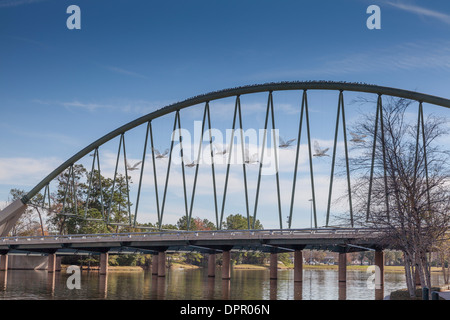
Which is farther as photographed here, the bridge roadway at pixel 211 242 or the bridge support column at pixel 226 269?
the bridge support column at pixel 226 269

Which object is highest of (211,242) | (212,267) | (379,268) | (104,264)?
(211,242)

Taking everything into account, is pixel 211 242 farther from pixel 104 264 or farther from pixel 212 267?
pixel 104 264

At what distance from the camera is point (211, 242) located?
69.9m

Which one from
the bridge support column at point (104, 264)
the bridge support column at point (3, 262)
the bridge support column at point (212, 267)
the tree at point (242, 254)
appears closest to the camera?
the bridge support column at point (212, 267)

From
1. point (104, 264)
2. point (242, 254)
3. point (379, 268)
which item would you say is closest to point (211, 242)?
point (379, 268)

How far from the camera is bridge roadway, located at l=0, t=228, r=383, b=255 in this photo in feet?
196

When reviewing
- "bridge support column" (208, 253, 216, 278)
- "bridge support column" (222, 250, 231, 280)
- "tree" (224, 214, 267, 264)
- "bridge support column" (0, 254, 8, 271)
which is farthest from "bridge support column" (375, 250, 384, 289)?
"tree" (224, 214, 267, 264)

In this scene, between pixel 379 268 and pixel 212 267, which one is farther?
pixel 212 267

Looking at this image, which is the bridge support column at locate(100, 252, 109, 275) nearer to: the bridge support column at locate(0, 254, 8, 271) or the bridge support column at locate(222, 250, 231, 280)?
the bridge support column at locate(0, 254, 8, 271)

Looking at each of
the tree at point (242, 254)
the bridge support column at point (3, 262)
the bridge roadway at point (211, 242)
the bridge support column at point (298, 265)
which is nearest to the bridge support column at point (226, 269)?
the bridge roadway at point (211, 242)

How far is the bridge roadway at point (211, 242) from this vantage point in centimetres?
5988

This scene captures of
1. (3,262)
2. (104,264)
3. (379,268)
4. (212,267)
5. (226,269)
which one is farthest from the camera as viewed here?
(3,262)

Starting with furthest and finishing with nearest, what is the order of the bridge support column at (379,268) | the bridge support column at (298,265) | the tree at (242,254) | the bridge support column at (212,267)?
the tree at (242,254) < the bridge support column at (212,267) < the bridge support column at (298,265) < the bridge support column at (379,268)

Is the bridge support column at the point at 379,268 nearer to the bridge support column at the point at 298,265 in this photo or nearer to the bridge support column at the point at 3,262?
the bridge support column at the point at 298,265
